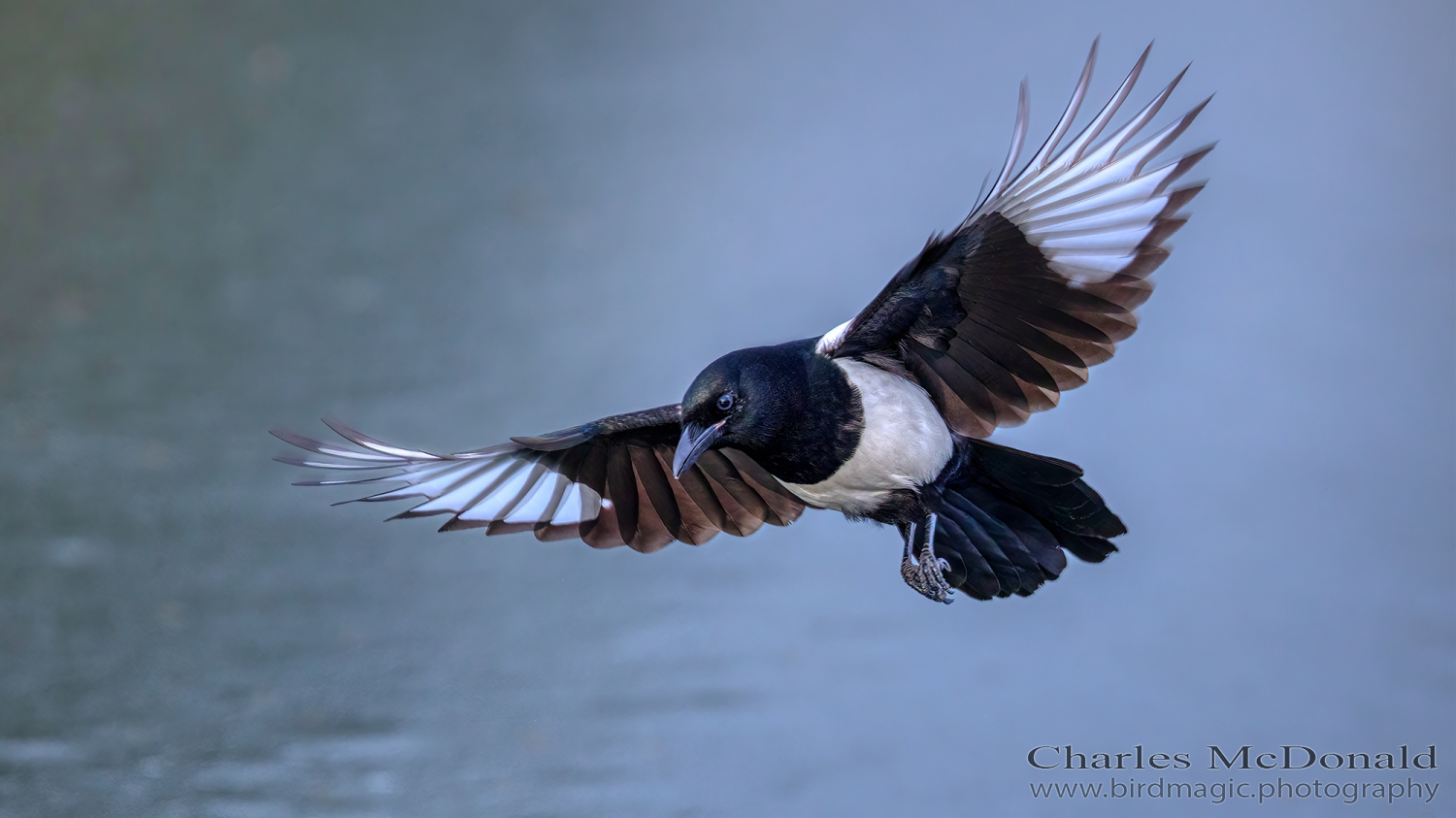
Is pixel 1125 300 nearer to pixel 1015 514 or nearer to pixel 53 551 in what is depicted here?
pixel 1015 514

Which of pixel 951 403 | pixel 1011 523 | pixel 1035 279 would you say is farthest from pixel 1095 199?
pixel 1011 523

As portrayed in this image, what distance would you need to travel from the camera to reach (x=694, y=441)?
1.69 m

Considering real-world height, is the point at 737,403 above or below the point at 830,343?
below

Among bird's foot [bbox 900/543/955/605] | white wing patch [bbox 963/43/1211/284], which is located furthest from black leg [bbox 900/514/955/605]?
white wing patch [bbox 963/43/1211/284]

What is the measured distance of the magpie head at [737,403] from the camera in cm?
169

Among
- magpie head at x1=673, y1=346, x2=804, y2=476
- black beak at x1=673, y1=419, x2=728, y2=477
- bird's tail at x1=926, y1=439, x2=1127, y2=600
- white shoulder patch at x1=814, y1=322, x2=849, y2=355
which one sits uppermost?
white shoulder patch at x1=814, y1=322, x2=849, y2=355

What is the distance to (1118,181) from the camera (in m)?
1.53

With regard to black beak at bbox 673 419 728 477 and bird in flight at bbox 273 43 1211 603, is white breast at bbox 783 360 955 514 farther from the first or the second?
black beak at bbox 673 419 728 477

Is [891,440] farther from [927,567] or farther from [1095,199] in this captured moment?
[1095,199]

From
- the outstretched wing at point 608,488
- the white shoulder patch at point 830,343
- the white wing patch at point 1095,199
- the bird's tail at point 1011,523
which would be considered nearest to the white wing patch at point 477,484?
the outstretched wing at point 608,488

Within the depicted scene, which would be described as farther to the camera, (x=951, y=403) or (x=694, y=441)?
(x=951, y=403)

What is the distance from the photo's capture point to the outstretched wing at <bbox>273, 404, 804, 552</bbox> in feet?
6.36

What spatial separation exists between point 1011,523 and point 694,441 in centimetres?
49

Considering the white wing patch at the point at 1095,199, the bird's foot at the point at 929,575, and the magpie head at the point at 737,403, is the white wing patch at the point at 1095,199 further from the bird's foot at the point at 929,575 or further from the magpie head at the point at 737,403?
the bird's foot at the point at 929,575
